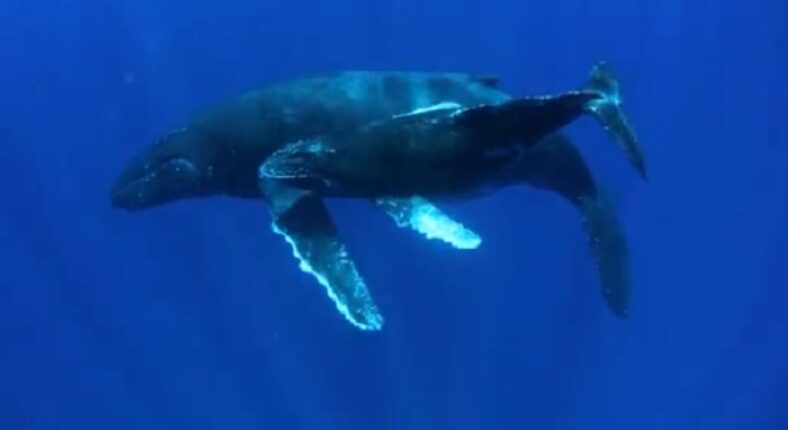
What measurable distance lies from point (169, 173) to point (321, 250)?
251 centimetres

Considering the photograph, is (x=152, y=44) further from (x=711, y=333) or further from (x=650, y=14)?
(x=711, y=333)

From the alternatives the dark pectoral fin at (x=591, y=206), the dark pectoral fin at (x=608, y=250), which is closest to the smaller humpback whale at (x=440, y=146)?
the dark pectoral fin at (x=591, y=206)

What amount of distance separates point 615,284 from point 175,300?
663 centimetres

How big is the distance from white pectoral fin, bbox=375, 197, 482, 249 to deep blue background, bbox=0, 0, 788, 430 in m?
5.72

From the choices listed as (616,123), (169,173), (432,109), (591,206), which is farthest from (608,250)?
(169,173)

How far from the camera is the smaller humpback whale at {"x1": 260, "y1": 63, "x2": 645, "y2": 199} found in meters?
8.41

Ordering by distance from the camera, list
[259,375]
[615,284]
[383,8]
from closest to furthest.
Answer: [615,284], [259,375], [383,8]

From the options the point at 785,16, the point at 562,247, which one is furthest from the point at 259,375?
the point at 785,16

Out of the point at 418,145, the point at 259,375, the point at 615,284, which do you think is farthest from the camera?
the point at 259,375

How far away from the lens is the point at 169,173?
11.1 metres

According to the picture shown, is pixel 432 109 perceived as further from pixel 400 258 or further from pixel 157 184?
pixel 400 258

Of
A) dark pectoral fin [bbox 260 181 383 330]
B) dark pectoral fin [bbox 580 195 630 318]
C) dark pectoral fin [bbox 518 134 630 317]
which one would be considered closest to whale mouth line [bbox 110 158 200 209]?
dark pectoral fin [bbox 260 181 383 330]

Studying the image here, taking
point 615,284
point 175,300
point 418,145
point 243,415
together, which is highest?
point 418,145

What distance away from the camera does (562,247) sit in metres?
15.8
